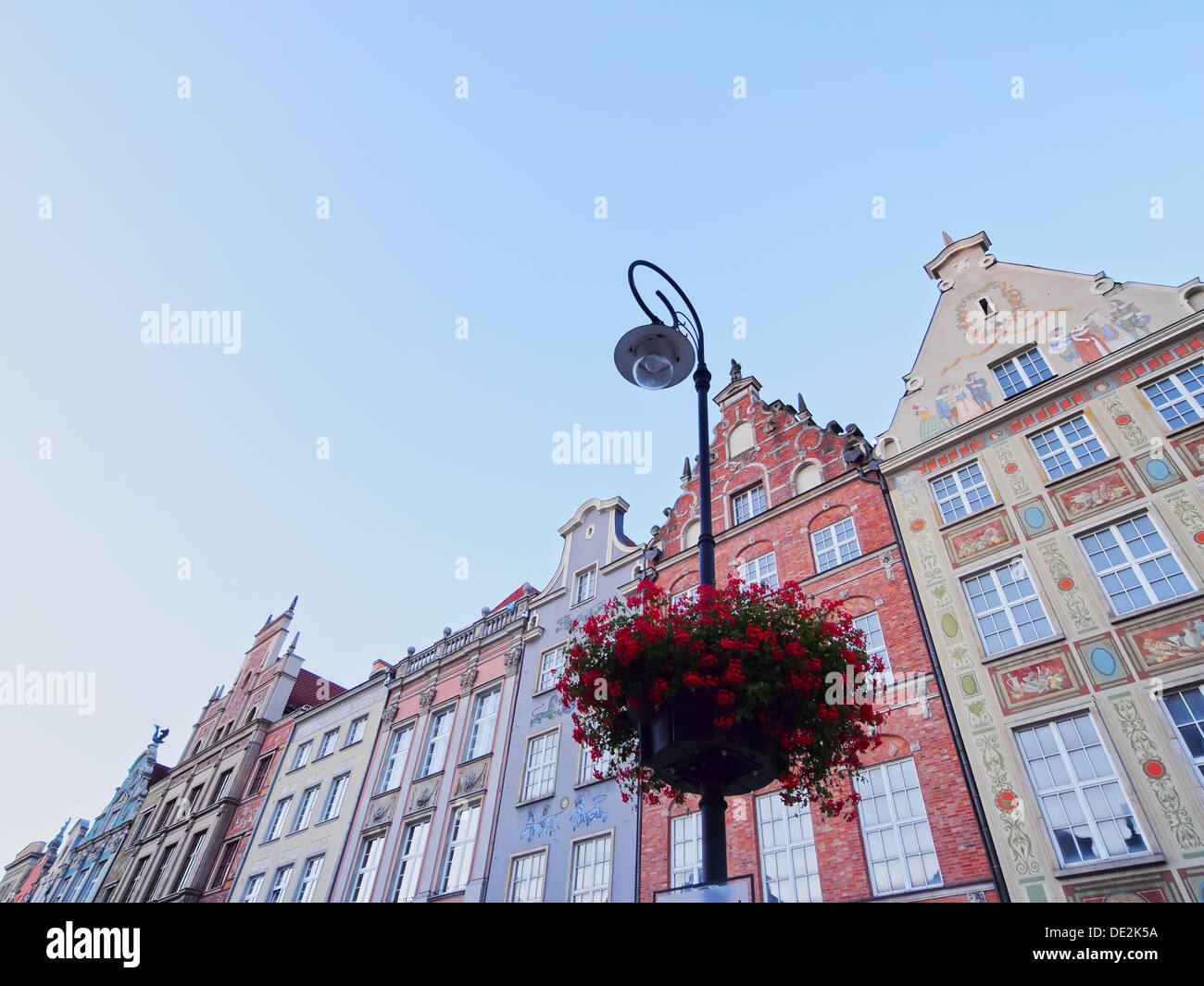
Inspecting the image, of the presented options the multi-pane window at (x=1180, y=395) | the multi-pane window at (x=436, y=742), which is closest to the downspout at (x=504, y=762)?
the multi-pane window at (x=436, y=742)

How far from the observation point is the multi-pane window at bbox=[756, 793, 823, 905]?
1259 centimetres

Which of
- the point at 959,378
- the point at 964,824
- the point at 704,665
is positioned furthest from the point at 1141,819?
the point at 959,378

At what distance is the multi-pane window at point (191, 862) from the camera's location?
2762 cm

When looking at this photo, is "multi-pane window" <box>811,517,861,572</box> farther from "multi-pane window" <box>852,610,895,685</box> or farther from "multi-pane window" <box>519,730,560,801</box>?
"multi-pane window" <box>519,730,560,801</box>

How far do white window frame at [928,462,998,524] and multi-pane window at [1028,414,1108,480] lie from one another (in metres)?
1.09

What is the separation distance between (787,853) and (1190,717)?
645cm

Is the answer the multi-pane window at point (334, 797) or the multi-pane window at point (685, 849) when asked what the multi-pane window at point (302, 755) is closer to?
the multi-pane window at point (334, 797)

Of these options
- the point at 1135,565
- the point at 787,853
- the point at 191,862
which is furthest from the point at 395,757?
the point at 1135,565

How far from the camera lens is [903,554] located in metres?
15.2

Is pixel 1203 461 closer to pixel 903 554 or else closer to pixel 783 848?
pixel 903 554

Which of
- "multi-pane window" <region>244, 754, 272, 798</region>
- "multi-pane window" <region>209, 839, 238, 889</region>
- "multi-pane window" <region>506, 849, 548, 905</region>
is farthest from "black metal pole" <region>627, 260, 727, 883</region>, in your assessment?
"multi-pane window" <region>244, 754, 272, 798</region>

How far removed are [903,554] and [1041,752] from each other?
4587mm

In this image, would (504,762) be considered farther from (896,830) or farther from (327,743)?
(896,830)
